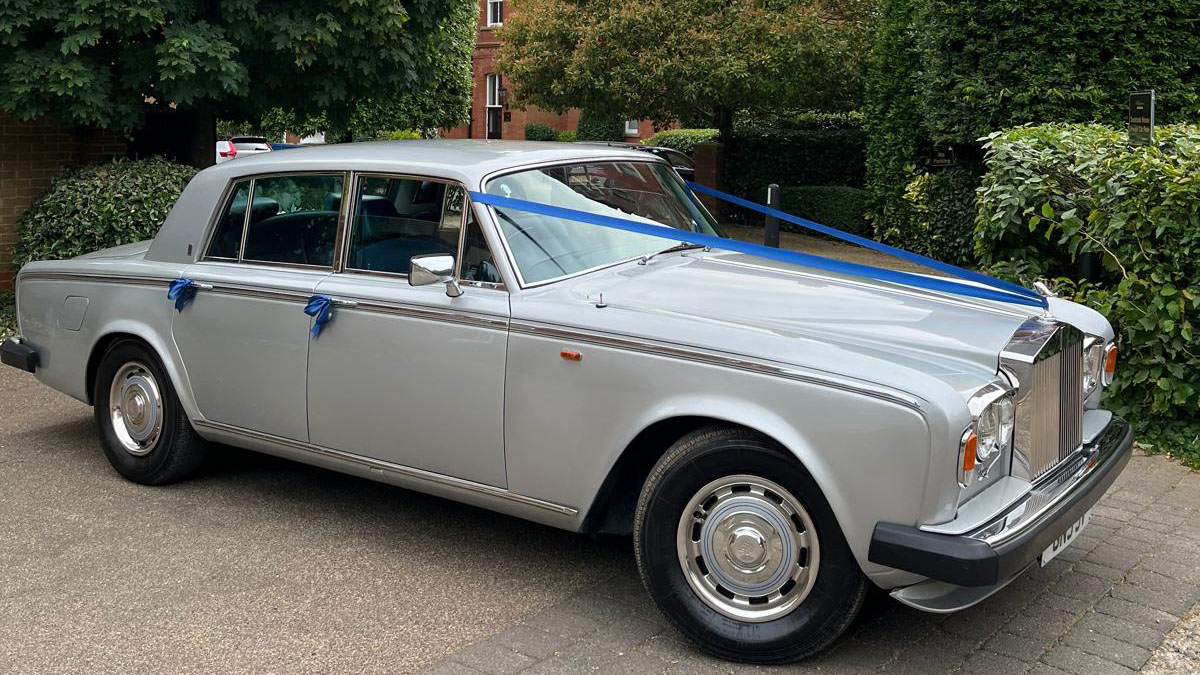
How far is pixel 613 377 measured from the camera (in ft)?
13.7

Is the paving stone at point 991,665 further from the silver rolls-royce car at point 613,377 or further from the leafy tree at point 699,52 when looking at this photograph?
the leafy tree at point 699,52

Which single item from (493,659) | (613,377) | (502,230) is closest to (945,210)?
(502,230)

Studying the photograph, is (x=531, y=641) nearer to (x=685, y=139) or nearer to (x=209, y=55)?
(x=209, y=55)

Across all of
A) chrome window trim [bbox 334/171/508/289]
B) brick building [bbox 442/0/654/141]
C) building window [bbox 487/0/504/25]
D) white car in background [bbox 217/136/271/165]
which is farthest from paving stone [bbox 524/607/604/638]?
building window [bbox 487/0/504/25]

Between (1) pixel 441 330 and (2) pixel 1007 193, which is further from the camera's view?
(2) pixel 1007 193

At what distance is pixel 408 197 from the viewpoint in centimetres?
500

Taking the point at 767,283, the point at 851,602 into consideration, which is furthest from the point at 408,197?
the point at 851,602

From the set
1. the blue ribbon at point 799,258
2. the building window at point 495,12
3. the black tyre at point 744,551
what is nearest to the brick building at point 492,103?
the building window at point 495,12

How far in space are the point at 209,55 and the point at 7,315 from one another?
10.1 feet

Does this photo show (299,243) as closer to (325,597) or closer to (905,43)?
(325,597)

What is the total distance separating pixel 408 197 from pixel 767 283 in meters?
1.62

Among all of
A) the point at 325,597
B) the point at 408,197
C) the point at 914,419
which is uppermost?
the point at 408,197

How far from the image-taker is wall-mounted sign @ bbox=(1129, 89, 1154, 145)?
6.98m

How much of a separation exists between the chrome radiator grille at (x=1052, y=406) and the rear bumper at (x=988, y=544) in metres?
0.14
